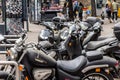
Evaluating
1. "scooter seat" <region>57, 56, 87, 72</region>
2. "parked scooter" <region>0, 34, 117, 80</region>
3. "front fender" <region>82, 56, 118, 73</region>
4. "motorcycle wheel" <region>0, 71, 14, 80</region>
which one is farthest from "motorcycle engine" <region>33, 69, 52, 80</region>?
"front fender" <region>82, 56, 118, 73</region>

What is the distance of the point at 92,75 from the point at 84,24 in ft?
12.3

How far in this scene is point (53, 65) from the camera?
6.20 metres

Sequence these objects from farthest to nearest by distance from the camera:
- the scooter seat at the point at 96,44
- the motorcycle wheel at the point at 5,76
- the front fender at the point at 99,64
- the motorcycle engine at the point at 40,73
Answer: the scooter seat at the point at 96,44
the front fender at the point at 99,64
the motorcycle engine at the point at 40,73
the motorcycle wheel at the point at 5,76

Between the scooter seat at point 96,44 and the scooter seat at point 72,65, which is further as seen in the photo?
the scooter seat at point 96,44

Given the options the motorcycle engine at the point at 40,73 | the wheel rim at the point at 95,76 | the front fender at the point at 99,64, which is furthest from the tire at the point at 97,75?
the motorcycle engine at the point at 40,73

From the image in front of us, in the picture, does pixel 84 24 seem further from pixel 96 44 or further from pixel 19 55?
pixel 19 55

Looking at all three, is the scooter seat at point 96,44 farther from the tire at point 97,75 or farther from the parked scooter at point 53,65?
the tire at point 97,75

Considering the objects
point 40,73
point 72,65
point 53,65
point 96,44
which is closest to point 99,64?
point 72,65

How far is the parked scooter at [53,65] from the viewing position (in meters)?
5.96

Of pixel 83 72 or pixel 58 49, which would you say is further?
pixel 58 49

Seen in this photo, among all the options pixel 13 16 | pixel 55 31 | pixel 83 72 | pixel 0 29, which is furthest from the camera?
pixel 13 16

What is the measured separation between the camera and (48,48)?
866 centimetres

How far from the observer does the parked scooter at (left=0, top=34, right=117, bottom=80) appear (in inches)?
235

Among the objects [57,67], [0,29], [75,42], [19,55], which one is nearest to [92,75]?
[57,67]
